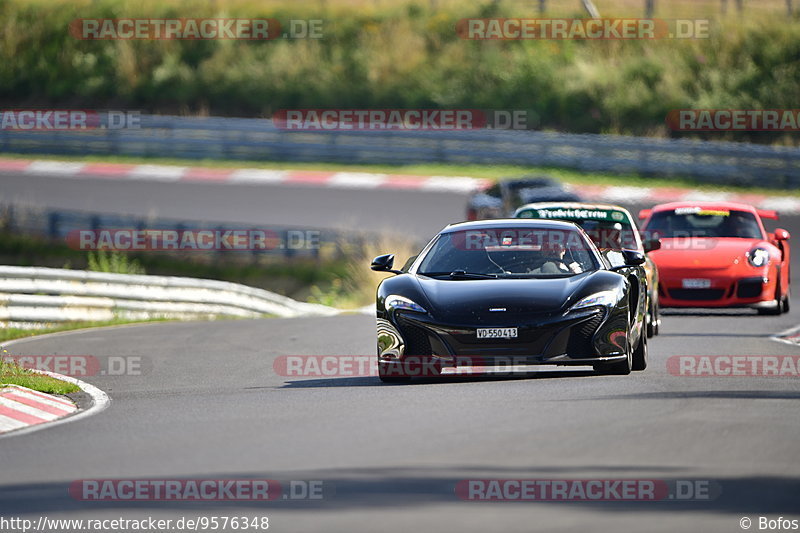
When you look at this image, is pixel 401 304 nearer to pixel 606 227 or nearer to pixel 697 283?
pixel 606 227

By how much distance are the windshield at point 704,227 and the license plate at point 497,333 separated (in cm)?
861

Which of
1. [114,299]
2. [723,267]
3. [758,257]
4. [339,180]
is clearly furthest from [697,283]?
[339,180]

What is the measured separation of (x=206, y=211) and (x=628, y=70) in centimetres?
1645

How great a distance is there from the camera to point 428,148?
38031mm

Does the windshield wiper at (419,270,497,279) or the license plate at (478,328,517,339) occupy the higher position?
the windshield wiper at (419,270,497,279)

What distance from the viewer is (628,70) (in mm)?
44531

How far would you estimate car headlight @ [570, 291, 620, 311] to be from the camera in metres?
11.9

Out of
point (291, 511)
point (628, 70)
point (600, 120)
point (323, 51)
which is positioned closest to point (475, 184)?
point (600, 120)

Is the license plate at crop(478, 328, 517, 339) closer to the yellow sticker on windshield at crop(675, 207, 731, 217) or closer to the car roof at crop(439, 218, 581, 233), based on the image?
the car roof at crop(439, 218, 581, 233)

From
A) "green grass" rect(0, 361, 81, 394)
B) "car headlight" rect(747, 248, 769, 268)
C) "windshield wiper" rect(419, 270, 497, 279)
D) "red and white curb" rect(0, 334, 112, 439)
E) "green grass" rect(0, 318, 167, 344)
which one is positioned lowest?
"red and white curb" rect(0, 334, 112, 439)

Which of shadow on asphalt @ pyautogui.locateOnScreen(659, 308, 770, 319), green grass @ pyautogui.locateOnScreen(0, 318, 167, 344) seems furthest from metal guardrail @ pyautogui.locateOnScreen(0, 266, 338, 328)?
shadow on asphalt @ pyautogui.locateOnScreen(659, 308, 770, 319)

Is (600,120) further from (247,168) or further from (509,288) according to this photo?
(509,288)

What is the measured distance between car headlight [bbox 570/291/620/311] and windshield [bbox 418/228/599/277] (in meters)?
0.52

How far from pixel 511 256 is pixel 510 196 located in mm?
15280
